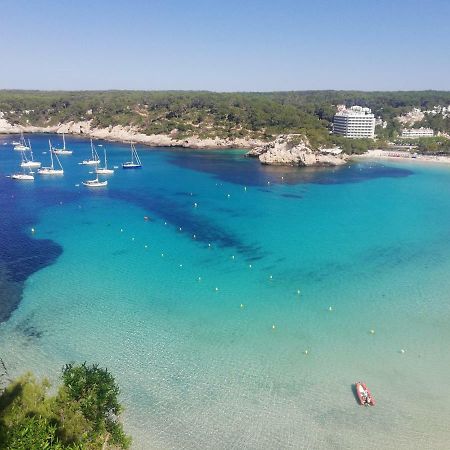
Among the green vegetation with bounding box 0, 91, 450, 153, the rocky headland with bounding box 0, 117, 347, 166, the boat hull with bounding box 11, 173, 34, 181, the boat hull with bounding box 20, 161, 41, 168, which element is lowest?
the boat hull with bounding box 11, 173, 34, 181

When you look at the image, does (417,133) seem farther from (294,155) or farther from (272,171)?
(272,171)

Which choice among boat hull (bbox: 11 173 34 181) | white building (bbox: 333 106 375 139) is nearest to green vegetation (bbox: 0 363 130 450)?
boat hull (bbox: 11 173 34 181)

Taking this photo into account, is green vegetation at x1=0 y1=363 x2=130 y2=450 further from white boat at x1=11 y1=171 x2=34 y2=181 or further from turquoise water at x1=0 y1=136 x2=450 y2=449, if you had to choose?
white boat at x1=11 y1=171 x2=34 y2=181

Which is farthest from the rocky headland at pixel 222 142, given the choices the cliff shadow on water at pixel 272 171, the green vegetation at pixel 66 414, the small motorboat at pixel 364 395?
the green vegetation at pixel 66 414

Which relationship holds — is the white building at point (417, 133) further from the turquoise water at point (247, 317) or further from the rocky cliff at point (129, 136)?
the turquoise water at point (247, 317)

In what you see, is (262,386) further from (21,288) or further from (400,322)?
(21,288)

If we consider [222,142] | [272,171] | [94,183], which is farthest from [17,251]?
[222,142]

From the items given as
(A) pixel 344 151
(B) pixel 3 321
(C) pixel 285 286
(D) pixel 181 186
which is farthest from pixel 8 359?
(A) pixel 344 151
